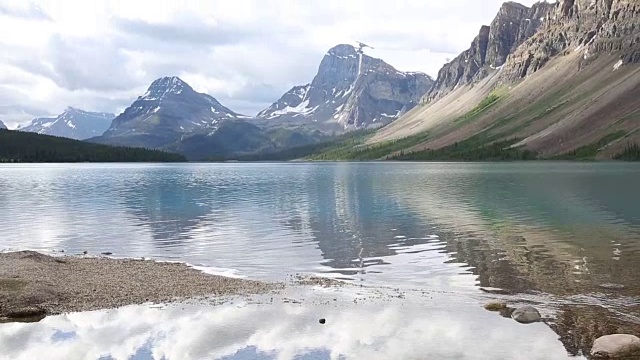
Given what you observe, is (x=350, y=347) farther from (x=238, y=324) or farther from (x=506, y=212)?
(x=506, y=212)

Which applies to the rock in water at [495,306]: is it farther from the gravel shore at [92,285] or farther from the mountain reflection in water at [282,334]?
the gravel shore at [92,285]

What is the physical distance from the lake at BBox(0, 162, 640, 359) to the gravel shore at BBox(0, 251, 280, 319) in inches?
77.1

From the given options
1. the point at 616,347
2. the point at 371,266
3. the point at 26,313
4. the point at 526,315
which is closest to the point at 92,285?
the point at 26,313

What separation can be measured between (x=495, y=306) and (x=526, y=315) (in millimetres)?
2379

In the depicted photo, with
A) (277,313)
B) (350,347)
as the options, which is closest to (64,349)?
(277,313)

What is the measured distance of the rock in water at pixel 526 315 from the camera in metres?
26.3

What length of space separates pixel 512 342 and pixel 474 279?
12725 mm

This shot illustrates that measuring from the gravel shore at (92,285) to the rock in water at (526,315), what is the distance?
13571 mm

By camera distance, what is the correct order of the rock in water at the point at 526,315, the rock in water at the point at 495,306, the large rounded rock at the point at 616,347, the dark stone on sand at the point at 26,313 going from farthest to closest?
the rock in water at the point at 495,306
the dark stone on sand at the point at 26,313
the rock in water at the point at 526,315
the large rounded rock at the point at 616,347

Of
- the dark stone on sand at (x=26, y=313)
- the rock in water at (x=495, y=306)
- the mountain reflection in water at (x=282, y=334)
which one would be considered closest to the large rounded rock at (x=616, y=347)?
the mountain reflection in water at (x=282, y=334)

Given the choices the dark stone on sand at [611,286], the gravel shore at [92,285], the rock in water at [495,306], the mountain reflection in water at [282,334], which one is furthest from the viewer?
the dark stone on sand at [611,286]

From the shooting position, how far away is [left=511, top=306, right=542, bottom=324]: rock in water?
26.3 m

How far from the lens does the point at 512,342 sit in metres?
23.7

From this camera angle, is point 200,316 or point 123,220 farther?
point 123,220
